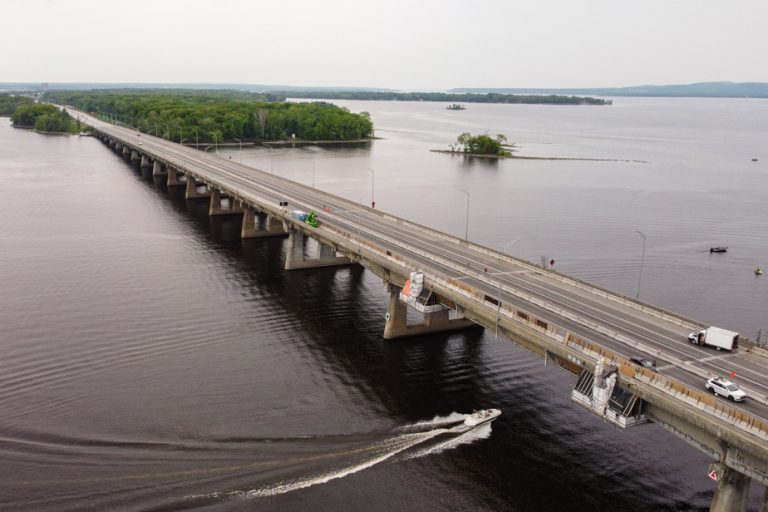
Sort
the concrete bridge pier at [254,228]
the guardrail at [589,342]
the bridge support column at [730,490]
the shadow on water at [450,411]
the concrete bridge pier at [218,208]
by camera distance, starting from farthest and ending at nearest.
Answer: the concrete bridge pier at [218,208] < the concrete bridge pier at [254,228] < the shadow on water at [450,411] < the bridge support column at [730,490] < the guardrail at [589,342]

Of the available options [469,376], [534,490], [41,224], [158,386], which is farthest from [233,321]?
[41,224]

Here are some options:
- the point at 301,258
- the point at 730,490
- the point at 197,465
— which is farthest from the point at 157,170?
the point at 730,490

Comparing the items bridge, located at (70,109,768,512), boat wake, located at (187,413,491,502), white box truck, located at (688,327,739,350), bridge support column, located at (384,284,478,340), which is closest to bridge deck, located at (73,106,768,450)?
bridge, located at (70,109,768,512)

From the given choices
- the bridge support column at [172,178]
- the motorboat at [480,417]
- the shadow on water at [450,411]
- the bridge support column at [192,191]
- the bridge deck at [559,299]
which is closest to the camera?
the shadow on water at [450,411]

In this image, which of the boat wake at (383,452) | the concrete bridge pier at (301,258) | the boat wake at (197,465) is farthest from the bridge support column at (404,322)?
the concrete bridge pier at (301,258)

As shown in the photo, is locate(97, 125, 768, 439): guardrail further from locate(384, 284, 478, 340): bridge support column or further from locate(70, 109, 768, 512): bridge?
locate(384, 284, 478, 340): bridge support column

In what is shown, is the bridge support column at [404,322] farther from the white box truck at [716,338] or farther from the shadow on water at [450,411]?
the white box truck at [716,338]
